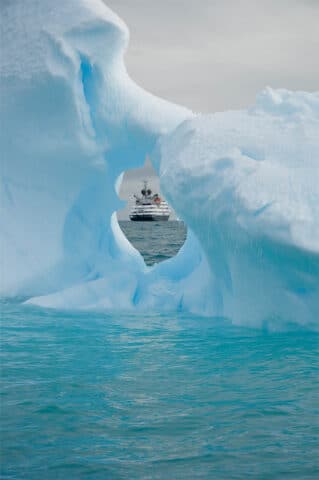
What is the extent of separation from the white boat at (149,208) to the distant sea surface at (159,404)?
56964 mm

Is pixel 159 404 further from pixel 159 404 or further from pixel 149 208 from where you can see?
pixel 149 208

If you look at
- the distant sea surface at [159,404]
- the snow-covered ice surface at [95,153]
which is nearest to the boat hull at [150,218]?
the snow-covered ice surface at [95,153]

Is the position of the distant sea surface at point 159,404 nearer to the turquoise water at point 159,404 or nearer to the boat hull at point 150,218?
the turquoise water at point 159,404

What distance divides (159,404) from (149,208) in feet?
196

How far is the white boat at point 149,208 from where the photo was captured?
2542 inches

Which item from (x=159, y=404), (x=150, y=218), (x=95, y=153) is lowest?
(x=150, y=218)

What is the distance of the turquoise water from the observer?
385cm

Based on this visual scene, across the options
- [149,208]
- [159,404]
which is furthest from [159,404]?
[149,208]

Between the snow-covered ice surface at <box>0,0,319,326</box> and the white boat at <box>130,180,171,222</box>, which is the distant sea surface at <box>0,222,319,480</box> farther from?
the white boat at <box>130,180,171,222</box>

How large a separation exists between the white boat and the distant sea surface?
187 ft

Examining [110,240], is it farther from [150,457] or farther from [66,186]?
[150,457]

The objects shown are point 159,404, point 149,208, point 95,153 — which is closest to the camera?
point 159,404

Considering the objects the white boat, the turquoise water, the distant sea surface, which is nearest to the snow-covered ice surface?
the distant sea surface

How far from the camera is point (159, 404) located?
15.9 feet
